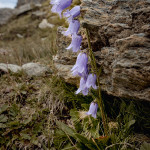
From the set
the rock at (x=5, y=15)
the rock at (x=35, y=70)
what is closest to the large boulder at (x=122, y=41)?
the rock at (x=35, y=70)

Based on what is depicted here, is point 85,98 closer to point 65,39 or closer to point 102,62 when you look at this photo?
point 102,62

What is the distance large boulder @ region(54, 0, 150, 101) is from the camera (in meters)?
1.39

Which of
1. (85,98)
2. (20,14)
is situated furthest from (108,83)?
(20,14)

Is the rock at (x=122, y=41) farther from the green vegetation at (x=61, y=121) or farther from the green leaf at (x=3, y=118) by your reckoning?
the green leaf at (x=3, y=118)

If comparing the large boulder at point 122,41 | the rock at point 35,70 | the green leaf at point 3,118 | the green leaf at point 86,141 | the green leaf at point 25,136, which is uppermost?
the large boulder at point 122,41

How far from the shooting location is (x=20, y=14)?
52.9 feet

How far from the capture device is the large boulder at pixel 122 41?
4.56ft

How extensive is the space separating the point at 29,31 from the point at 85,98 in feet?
35.1

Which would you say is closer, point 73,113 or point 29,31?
point 73,113

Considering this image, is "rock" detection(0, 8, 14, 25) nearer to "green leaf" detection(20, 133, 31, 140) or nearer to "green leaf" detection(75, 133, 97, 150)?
"green leaf" detection(20, 133, 31, 140)

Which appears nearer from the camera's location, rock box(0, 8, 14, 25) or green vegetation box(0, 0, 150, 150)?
green vegetation box(0, 0, 150, 150)

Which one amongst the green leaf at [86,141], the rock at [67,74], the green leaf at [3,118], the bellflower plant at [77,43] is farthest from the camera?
the rock at [67,74]

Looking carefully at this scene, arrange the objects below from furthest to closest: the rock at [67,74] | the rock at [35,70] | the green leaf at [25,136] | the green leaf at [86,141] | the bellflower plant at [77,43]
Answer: the rock at [35,70]
the rock at [67,74]
the green leaf at [25,136]
the green leaf at [86,141]
the bellflower plant at [77,43]

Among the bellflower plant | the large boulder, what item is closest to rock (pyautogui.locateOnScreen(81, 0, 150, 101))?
the large boulder
